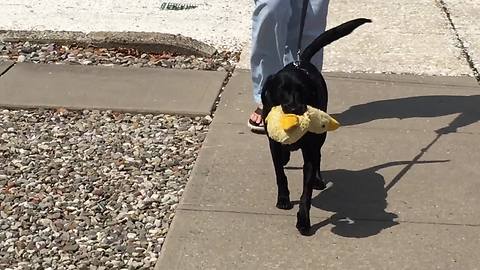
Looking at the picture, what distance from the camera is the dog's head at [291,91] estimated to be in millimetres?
3909

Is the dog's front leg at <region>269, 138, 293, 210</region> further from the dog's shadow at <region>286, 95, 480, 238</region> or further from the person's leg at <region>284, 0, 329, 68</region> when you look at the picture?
the person's leg at <region>284, 0, 329, 68</region>

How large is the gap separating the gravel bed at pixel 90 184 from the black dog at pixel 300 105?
0.63 m

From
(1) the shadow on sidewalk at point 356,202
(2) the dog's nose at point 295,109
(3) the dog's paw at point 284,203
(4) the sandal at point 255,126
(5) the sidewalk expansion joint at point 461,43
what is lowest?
(5) the sidewalk expansion joint at point 461,43

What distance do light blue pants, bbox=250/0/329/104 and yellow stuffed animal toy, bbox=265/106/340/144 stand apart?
1.44 metres

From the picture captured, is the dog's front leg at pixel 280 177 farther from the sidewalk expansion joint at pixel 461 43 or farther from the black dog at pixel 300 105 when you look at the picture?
the sidewalk expansion joint at pixel 461 43

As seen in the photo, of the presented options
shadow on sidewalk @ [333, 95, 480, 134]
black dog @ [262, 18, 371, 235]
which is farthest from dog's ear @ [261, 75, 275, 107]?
shadow on sidewalk @ [333, 95, 480, 134]

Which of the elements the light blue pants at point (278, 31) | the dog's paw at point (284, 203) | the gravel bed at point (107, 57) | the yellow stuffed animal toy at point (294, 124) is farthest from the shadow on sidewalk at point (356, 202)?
the gravel bed at point (107, 57)

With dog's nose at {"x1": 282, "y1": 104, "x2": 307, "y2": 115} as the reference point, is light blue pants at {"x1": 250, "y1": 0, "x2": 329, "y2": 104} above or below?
below

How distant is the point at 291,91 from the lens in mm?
3967

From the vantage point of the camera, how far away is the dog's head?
391cm

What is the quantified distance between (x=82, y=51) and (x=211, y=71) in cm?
114

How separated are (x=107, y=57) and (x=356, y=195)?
295cm

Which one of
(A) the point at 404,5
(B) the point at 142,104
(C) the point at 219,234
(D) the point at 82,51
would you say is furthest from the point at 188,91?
(A) the point at 404,5

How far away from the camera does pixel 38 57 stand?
6.82 meters
